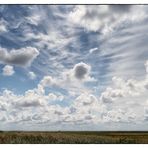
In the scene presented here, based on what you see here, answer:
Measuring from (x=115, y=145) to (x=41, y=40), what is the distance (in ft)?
14.7

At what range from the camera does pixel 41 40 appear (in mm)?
103438

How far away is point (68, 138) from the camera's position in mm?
103312

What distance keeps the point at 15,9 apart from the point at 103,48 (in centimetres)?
335

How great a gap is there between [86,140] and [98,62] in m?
2.75

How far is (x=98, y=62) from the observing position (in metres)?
104

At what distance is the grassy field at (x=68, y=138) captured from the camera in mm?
103188

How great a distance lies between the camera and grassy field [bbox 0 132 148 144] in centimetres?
10319

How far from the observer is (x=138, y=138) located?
10325cm

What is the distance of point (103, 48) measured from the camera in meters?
104

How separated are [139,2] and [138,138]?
4726 mm

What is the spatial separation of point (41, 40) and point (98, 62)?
2.13 m

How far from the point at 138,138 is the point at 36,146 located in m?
3.56

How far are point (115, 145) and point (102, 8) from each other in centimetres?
478
